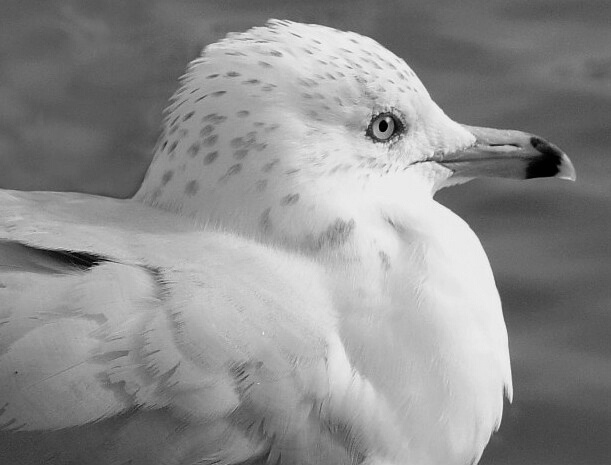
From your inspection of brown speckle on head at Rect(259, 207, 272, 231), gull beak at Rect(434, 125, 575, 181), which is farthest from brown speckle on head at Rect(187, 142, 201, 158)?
gull beak at Rect(434, 125, 575, 181)

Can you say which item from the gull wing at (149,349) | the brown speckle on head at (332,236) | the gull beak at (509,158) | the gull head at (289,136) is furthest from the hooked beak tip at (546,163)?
the gull wing at (149,349)

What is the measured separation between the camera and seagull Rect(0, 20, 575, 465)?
9.64 feet

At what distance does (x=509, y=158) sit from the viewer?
356 cm

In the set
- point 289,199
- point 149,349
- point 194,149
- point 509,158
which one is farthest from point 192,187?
point 509,158

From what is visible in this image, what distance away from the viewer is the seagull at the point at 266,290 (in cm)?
294

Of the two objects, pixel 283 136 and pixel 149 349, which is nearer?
pixel 149 349

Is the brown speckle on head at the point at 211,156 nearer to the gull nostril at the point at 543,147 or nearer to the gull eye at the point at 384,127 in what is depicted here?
the gull eye at the point at 384,127

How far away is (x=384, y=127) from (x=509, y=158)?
15.7 inches

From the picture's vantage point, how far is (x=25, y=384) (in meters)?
2.92

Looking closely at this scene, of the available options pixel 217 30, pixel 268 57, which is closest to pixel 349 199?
pixel 268 57

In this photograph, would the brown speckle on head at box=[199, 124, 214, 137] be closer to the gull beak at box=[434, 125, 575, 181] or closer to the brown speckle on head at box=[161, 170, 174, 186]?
the brown speckle on head at box=[161, 170, 174, 186]

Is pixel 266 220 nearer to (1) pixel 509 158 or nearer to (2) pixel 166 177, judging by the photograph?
(2) pixel 166 177

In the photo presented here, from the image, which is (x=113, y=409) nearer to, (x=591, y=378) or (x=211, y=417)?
(x=211, y=417)

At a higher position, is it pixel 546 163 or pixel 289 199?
pixel 546 163
